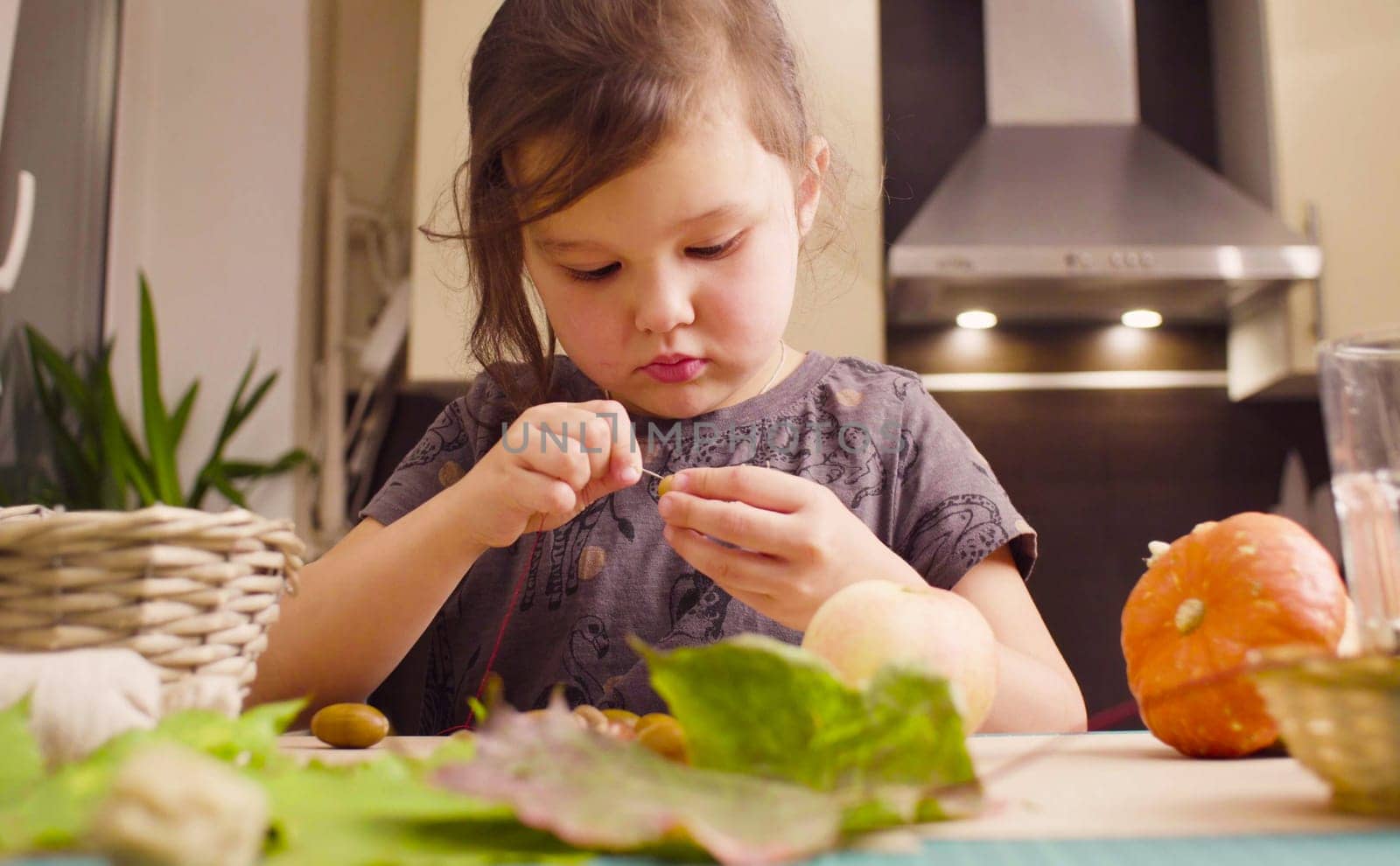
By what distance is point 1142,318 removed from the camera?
7.85ft

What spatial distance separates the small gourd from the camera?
0.68 metres

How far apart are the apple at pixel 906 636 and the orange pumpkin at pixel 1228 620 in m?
0.09

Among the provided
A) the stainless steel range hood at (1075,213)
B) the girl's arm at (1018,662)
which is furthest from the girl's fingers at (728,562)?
the stainless steel range hood at (1075,213)

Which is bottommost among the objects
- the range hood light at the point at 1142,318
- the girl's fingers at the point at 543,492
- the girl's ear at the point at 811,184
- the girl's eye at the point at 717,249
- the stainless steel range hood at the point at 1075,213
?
the girl's fingers at the point at 543,492

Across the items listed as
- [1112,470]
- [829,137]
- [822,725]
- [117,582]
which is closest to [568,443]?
[117,582]

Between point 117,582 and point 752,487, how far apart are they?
0.38 m

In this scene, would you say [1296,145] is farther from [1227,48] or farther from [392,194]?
[392,194]

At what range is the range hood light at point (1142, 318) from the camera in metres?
2.35

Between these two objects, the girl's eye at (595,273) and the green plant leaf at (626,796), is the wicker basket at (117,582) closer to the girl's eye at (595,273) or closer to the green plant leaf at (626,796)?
the green plant leaf at (626,796)

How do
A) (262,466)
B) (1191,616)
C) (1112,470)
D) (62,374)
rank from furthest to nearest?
(1112,470) → (262,466) → (62,374) → (1191,616)

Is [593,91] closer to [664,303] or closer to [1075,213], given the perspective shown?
[664,303]

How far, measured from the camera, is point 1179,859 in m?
0.32

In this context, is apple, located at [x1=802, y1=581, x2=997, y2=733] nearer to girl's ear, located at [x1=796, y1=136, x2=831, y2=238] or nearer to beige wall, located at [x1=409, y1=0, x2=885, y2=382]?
girl's ear, located at [x1=796, y1=136, x2=831, y2=238]

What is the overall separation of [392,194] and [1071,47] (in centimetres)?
148
